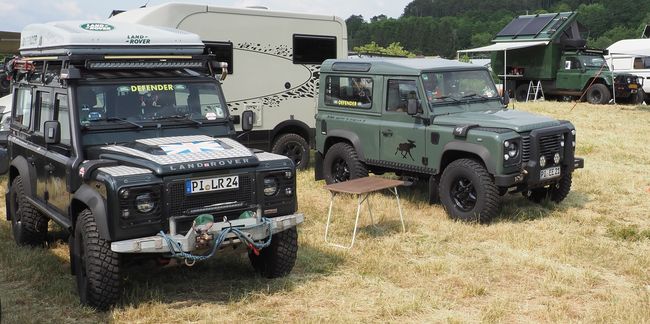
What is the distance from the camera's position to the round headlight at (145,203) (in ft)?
16.3

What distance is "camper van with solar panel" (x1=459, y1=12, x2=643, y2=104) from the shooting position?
871 inches

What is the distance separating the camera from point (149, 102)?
19.9ft

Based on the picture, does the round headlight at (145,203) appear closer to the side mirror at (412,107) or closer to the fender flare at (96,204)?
the fender flare at (96,204)

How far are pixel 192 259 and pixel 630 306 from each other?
332 centimetres

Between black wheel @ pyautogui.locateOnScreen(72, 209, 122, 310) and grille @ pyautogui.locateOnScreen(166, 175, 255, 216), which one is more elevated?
grille @ pyautogui.locateOnScreen(166, 175, 255, 216)

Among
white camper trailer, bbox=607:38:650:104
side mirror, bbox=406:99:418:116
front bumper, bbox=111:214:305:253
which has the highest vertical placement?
white camper trailer, bbox=607:38:650:104

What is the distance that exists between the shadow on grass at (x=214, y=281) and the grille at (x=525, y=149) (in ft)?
8.58

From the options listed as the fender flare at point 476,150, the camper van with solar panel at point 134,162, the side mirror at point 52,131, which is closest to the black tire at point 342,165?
the fender flare at point 476,150

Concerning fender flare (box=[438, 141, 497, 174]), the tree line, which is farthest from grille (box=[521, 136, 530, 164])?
the tree line

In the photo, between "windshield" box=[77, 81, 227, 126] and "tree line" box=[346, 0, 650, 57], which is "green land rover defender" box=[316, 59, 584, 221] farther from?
"tree line" box=[346, 0, 650, 57]

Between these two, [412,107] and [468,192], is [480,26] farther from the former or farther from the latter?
[468,192]

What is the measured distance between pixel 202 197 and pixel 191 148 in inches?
18.6

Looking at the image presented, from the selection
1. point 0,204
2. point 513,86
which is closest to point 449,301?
point 0,204

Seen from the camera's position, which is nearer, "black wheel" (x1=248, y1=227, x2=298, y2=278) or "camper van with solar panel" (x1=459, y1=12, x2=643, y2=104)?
"black wheel" (x1=248, y1=227, x2=298, y2=278)
